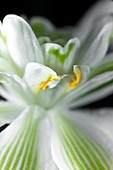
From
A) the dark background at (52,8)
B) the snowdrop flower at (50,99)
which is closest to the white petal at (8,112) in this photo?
the snowdrop flower at (50,99)

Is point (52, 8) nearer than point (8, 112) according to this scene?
No

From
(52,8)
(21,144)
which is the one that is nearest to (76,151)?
(21,144)

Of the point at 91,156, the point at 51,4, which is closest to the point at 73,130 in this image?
the point at 91,156

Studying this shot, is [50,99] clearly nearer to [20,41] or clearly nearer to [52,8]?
[20,41]

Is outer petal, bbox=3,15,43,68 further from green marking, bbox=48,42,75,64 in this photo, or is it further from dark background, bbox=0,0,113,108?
dark background, bbox=0,0,113,108

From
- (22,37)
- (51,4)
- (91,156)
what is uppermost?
(51,4)

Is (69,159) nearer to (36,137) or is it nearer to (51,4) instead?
(36,137)

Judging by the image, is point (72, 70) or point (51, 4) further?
point (51, 4)
